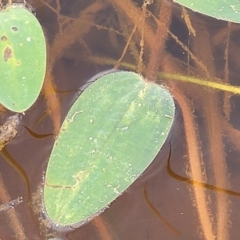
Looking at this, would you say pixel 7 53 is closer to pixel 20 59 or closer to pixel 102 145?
pixel 20 59

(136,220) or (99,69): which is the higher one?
(99,69)

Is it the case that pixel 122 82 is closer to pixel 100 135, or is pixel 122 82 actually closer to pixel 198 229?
pixel 100 135

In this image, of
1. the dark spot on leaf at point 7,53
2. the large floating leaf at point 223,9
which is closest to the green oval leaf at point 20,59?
the dark spot on leaf at point 7,53

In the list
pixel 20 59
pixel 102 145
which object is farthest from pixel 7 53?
pixel 102 145

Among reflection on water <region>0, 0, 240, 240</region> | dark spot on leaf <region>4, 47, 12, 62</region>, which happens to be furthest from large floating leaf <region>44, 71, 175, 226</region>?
dark spot on leaf <region>4, 47, 12, 62</region>

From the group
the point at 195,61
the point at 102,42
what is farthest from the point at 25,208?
the point at 195,61

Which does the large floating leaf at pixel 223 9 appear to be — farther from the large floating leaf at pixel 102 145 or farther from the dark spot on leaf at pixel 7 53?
the dark spot on leaf at pixel 7 53
